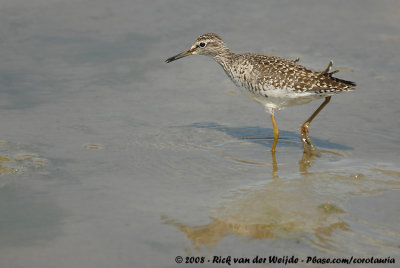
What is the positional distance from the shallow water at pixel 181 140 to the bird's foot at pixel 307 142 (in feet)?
0.55

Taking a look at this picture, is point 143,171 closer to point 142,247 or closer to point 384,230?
point 142,247

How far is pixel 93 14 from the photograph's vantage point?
13.7 metres

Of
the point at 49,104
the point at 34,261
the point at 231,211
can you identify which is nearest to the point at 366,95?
the point at 231,211

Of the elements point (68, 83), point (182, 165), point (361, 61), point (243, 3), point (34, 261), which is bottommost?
point (34, 261)

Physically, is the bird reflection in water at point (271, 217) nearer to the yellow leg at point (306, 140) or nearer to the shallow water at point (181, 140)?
the shallow water at point (181, 140)

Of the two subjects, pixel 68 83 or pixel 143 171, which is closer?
pixel 143 171

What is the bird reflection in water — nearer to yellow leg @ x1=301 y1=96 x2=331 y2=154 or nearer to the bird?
yellow leg @ x1=301 y1=96 x2=331 y2=154

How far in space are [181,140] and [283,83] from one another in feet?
6.26

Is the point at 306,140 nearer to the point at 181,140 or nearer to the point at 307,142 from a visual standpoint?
the point at 307,142

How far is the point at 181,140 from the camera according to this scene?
9.77m

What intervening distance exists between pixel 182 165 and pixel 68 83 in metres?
3.72

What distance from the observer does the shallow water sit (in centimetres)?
668

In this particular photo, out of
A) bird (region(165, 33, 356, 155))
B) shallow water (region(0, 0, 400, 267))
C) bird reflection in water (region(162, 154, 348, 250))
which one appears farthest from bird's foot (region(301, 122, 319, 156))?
bird reflection in water (region(162, 154, 348, 250))

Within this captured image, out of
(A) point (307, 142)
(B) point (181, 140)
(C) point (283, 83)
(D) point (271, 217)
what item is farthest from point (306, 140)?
(D) point (271, 217)
